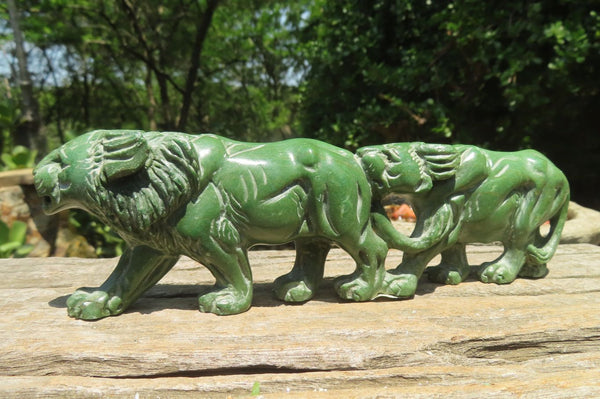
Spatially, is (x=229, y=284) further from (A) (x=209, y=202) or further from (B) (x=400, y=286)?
(B) (x=400, y=286)

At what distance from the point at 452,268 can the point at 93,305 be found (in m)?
1.57

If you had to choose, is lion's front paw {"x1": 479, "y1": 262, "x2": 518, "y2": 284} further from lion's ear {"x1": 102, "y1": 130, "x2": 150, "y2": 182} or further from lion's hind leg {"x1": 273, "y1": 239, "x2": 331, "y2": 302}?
lion's ear {"x1": 102, "y1": 130, "x2": 150, "y2": 182}

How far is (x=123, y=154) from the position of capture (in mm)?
1415

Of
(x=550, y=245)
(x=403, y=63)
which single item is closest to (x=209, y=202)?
(x=550, y=245)

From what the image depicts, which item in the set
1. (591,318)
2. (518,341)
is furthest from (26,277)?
(591,318)

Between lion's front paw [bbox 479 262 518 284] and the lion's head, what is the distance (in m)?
1.41

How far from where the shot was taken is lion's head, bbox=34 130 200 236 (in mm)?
1422

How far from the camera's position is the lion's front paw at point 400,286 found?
1.77 meters

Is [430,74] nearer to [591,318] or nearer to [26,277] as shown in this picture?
[591,318]

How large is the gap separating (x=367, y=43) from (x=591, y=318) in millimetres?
3742

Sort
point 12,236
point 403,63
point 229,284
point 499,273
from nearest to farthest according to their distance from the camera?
1. point 229,284
2. point 499,273
3. point 12,236
4. point 403,63

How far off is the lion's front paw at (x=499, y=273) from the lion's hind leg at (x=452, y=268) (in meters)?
0.09

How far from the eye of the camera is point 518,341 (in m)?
1.48

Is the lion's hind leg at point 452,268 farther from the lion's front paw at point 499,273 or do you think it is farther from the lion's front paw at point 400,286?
the lion's front paw at point 400,286
